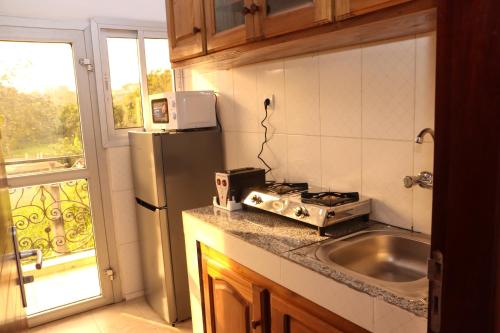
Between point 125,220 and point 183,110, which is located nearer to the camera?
point 183,110

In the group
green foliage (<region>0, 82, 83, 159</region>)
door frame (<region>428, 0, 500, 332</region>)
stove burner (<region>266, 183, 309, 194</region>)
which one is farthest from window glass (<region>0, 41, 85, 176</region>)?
door frame (<region>428, 0, 500, 332</region>)

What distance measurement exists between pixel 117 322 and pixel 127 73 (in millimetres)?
1713

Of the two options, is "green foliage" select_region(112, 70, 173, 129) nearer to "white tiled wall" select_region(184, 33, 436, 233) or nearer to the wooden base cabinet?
"white tiled wall" select_region(184, 33, 436, 233)

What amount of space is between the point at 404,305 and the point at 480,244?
18.7 inches

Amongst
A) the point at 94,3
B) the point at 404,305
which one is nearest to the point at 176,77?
the point at 94,3

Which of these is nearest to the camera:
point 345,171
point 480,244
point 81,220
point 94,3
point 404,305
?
point 480,244

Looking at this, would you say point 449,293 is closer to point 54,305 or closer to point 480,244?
point 480,244

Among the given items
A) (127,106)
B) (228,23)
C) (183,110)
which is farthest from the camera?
(127,106)

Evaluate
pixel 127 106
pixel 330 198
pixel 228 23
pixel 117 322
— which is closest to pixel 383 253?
pixel 330 198

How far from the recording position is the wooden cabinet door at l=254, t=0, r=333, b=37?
129cm

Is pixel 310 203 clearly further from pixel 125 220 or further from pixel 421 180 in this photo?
pixel 125 220

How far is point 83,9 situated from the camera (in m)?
2.64

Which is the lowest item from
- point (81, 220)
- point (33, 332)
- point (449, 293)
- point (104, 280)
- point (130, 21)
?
point (33, 332)

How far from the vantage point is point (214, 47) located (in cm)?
188
